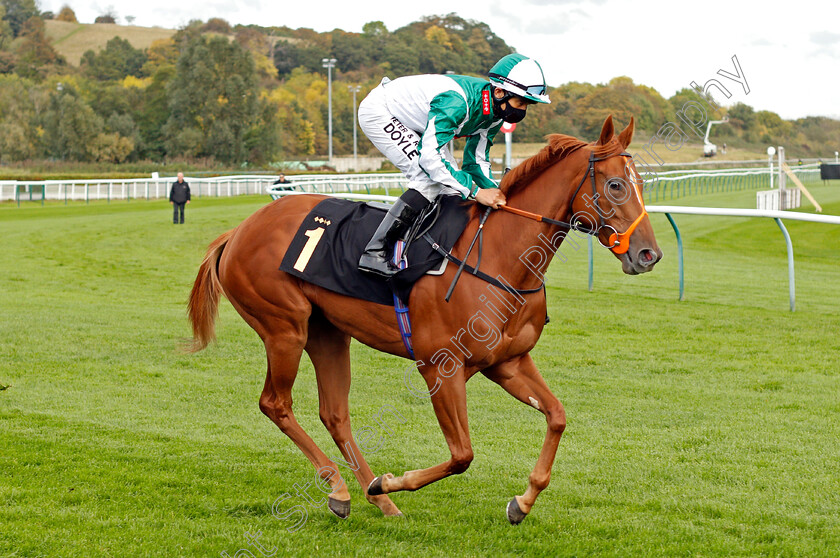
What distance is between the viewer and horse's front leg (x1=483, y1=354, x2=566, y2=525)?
138 inches

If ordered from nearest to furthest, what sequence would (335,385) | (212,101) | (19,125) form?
(335,385) → (19,125) → (212,101)

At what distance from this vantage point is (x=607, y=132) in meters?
3.40

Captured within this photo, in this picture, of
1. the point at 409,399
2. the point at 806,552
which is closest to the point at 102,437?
the point at 409,399

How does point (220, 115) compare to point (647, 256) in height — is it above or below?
above

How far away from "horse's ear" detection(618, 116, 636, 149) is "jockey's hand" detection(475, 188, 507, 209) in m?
0.54

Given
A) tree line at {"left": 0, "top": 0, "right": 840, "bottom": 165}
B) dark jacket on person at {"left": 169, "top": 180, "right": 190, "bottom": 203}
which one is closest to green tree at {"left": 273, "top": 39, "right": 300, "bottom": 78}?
tree line at {"left": 0, "top": 0, "right": 840, "bottom": 165}

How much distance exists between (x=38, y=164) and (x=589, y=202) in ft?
173

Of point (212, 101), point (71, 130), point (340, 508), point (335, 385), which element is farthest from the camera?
point (212, 101)

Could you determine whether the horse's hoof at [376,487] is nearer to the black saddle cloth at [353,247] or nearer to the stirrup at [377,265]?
the black saddle cloth at [353,247]

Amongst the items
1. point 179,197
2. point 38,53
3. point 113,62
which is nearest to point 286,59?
point 113,62

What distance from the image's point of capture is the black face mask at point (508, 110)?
11.9 ft

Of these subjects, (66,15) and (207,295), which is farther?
(66,15)

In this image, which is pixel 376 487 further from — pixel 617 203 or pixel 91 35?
pixel 91 35

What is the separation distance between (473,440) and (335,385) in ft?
Result: 3.37
